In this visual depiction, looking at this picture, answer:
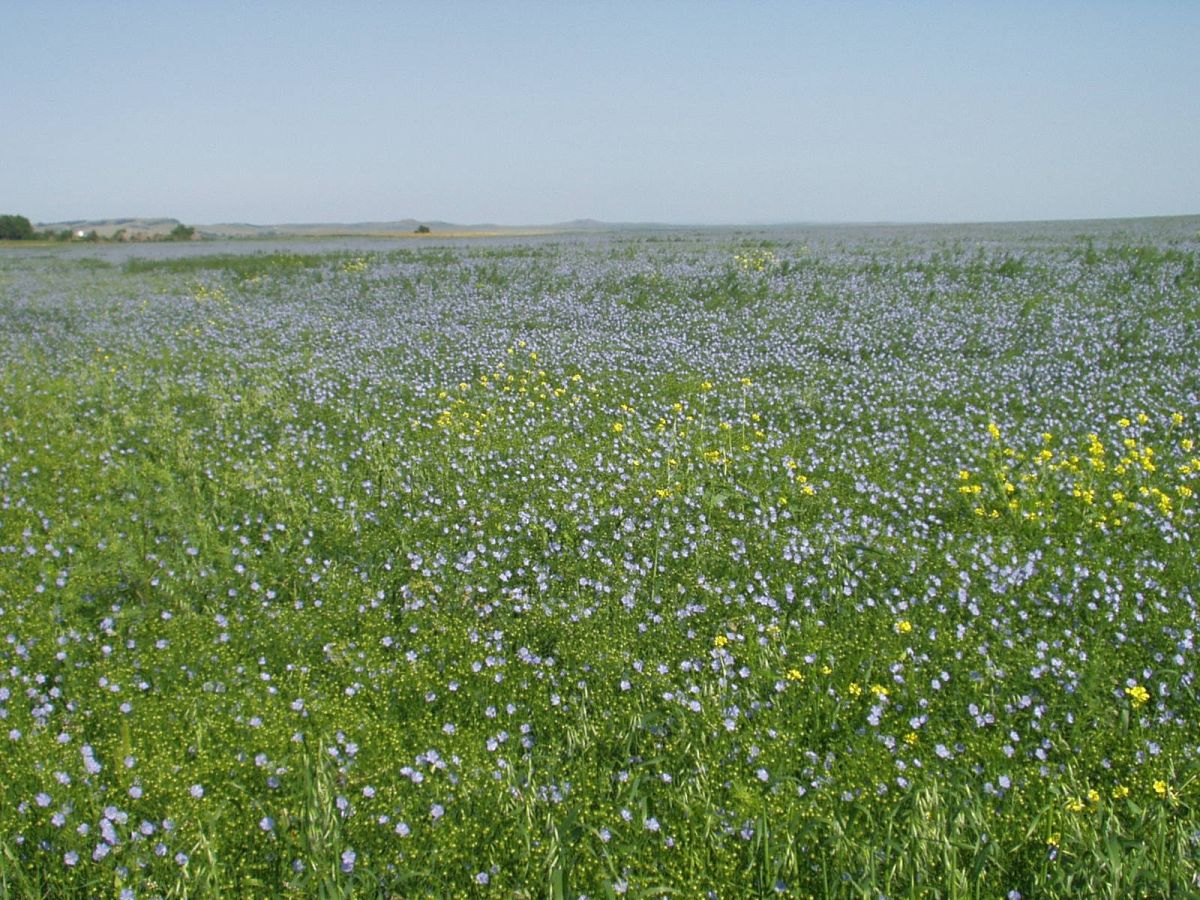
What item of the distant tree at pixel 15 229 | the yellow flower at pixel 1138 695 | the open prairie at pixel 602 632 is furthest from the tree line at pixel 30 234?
the yellow flower at pixel 1138 695

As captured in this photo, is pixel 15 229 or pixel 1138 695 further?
pixel 15 229

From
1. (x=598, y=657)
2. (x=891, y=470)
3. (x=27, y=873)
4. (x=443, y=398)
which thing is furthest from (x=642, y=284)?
(x=27, y=873)

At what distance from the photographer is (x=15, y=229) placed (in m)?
62.2

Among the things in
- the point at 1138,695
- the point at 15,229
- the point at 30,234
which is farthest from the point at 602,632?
the point at 30,234

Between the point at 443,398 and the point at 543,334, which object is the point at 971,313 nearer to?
the point at 543,334

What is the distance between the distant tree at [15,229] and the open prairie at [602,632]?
2697 inches

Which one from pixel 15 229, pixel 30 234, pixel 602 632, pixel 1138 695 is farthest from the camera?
pixel 30 234

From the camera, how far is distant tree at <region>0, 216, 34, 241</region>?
62.0m

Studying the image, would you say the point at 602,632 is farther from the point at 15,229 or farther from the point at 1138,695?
the point at 15,229

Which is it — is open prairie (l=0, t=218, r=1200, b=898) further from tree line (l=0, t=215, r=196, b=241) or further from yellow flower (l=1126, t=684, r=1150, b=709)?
tree line (l=0, t=215, r=196, b=241)

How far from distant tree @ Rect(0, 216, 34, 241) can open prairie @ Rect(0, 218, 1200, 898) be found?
68.5 m

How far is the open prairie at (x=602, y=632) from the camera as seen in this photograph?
3053 millimetres

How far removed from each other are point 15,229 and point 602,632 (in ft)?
257

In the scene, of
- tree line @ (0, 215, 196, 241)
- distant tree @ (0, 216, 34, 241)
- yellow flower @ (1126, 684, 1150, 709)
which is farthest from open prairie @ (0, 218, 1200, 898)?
distant tree @ (0, 216, 34, 241)
